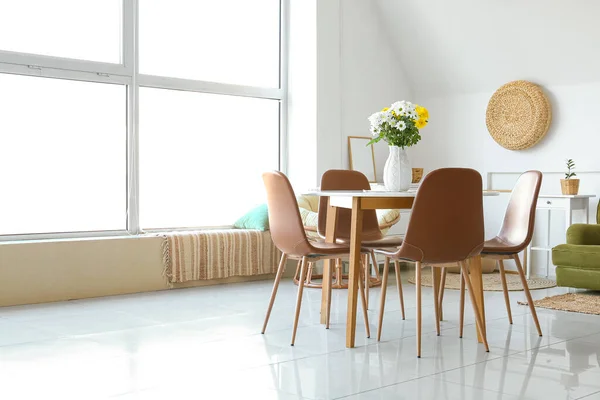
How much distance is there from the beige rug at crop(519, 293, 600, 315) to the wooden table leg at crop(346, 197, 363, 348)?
183 centimetres

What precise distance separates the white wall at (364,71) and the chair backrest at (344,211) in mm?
2331

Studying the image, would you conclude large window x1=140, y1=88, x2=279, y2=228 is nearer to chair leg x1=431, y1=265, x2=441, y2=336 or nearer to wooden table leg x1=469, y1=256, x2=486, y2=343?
chair leg x1=431, y1=265, x2=441, y2=336

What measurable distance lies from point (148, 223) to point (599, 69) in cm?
406

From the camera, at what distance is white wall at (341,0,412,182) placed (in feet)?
23.9

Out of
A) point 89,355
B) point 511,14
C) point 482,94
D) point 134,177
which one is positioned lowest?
point 89,355

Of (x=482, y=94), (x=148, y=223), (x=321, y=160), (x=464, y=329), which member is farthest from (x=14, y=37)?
(x=482, y=94)

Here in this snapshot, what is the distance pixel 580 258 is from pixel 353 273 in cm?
243

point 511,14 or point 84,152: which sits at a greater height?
point 511,14

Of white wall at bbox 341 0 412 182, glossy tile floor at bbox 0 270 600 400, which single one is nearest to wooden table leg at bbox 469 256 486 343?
glossy tile floor at bbox 0 270 600 400

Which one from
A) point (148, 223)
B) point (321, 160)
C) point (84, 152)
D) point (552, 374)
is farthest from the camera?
point (321, 160)

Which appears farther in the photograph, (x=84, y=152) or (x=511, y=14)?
(x=511, y=14)

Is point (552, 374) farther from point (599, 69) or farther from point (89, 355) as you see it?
point (599, 69)

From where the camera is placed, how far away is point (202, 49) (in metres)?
6.66

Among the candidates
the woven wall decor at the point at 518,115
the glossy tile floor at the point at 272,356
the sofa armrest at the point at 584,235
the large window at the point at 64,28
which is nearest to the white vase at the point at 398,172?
the glossy tile floor at the point at 272,356
